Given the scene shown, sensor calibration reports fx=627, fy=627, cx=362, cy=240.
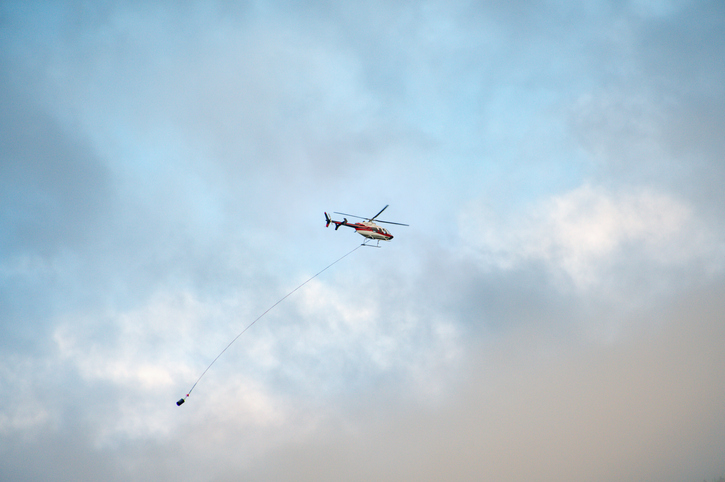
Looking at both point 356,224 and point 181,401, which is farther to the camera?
point 356,224

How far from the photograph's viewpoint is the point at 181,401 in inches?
3231

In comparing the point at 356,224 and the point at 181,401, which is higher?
the point at 356,224

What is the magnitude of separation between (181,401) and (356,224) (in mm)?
44249

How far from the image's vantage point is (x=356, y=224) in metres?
112
